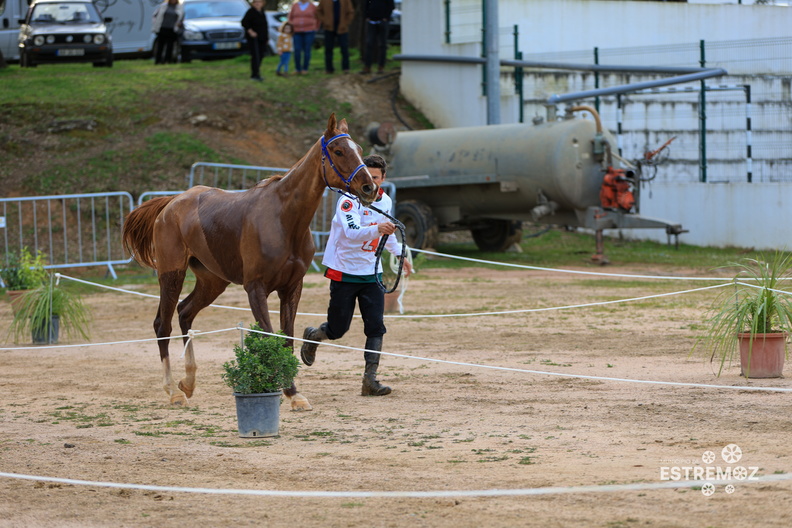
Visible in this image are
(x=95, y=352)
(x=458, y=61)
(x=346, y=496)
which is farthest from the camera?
(x=458, y=61)

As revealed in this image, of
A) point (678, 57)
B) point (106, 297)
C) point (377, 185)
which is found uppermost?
point (678, 57)

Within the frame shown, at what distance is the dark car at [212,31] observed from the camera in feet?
102

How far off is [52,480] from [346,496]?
5.53 feet

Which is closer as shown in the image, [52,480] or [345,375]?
[52,480]

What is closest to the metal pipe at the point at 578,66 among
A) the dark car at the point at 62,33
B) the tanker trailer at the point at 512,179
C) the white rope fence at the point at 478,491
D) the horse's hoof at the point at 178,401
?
the tanker trailer at the point at 512,179

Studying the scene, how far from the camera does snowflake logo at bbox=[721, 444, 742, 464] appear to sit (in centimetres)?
620

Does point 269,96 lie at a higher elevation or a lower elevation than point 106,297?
higher

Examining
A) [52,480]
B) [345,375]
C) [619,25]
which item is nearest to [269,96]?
[619,25]

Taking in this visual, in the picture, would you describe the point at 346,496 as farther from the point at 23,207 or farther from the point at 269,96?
the point at 269,96

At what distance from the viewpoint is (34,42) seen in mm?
28547

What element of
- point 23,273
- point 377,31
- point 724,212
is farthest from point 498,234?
point 23,273

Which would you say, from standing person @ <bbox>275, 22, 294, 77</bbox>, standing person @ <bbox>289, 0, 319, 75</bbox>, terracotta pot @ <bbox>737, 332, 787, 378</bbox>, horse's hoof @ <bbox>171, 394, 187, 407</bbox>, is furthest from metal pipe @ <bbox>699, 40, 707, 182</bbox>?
horse's hoof @ <bbox>171, 394, 187, 407</bbox>

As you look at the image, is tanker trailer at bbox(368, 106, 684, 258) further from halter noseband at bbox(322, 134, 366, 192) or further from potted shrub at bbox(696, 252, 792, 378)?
halter noseband at bbox(322, 134, 366, 192)

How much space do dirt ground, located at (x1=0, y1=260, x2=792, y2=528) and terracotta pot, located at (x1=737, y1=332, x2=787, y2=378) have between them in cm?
13
